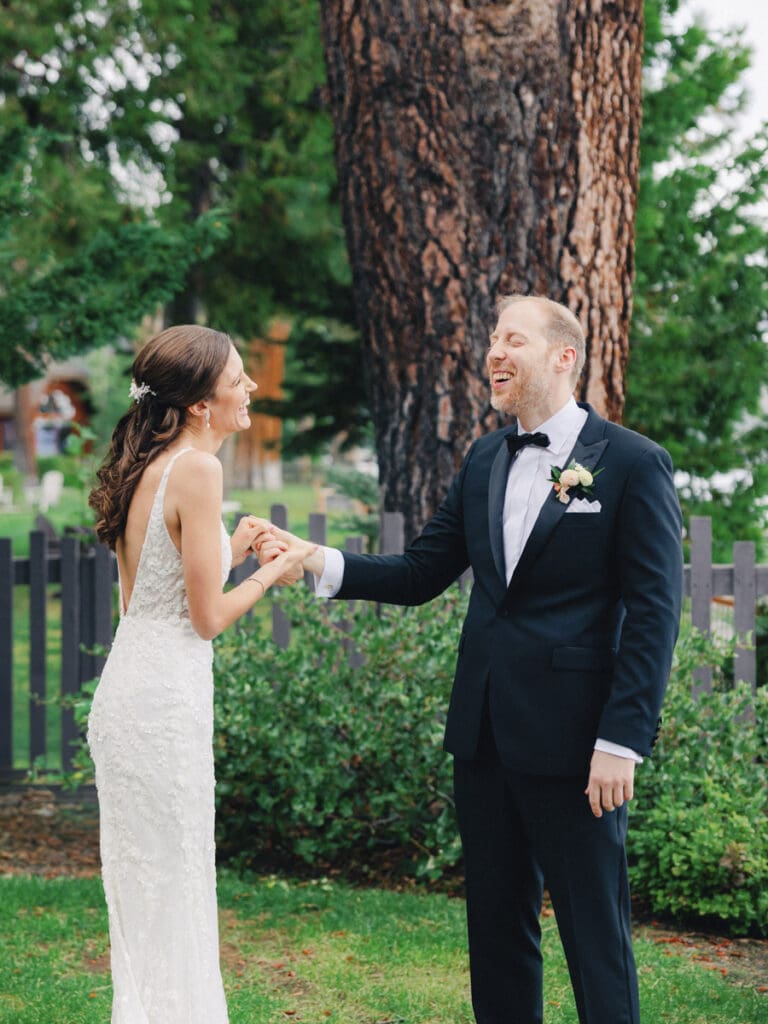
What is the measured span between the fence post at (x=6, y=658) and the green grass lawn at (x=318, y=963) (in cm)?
236

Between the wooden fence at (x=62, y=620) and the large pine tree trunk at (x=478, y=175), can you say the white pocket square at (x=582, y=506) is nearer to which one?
the large pine tree trunk at (x=478, y=175)

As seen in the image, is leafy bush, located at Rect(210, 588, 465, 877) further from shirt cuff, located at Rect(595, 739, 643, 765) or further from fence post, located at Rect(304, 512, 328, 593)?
shirt cuff, located at Rect(595, 739, 643, 765)

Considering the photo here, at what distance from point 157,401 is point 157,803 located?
44.0 inches

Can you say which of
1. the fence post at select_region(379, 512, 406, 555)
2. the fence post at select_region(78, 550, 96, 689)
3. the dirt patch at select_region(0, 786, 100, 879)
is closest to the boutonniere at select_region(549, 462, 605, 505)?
the fence post at select_region(379, 512, 406, 555)

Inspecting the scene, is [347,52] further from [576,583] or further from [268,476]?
[268,476]

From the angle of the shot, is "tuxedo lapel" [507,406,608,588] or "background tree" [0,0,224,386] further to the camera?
"background tree" [0,0,224,386]

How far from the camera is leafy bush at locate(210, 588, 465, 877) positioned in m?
5.57

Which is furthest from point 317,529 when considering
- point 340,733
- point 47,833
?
point 47,833

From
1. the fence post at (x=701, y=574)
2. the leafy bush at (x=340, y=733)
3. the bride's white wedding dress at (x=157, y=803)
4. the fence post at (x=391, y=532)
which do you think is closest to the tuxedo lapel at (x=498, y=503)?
the bride's white wedding dress at (x=157, y=803)

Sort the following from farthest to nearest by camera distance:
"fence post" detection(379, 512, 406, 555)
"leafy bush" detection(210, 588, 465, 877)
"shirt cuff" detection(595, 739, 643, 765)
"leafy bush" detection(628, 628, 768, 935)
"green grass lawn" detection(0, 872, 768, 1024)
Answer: "fence post" detection(379, 512, 406, 555), "leafy bush" detection(210, 588, 465, 877), "leafy bush" detection(628, 628, 768, 935), "green grass lawn" detection(0, 872, 768, 1024), "shirt cuff" detection(595, 739, 643, 765)

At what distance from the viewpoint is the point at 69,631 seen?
8.05 m

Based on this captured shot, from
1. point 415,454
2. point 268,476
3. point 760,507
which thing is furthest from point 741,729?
point 268,476

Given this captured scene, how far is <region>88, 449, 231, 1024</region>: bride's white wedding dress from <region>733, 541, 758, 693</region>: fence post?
449cm

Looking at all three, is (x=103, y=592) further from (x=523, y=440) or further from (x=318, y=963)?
(x=523, y=440)
